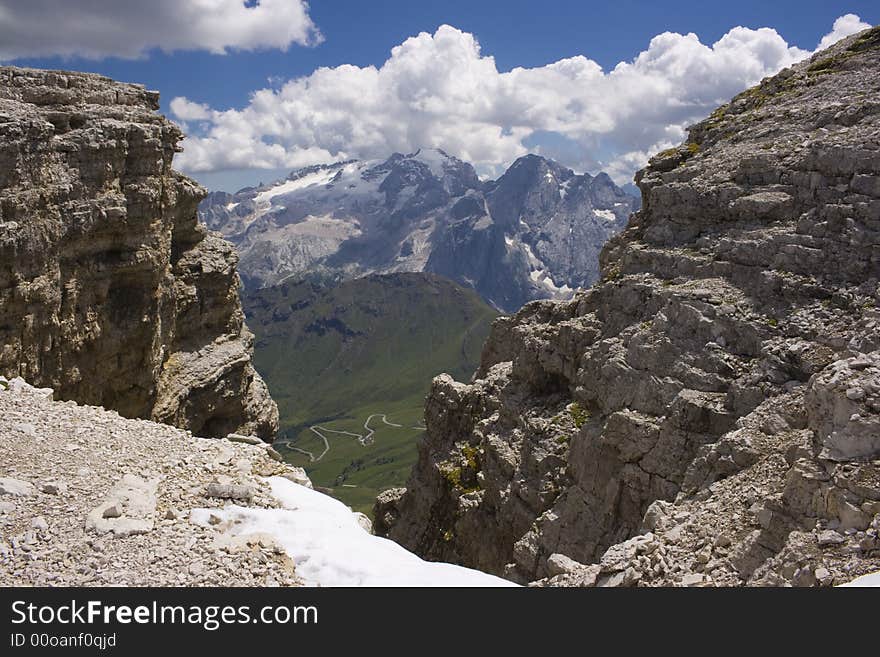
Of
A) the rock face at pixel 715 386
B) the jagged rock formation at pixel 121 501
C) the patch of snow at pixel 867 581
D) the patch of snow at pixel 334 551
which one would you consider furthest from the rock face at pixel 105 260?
the patch of snow at pixel 867 581

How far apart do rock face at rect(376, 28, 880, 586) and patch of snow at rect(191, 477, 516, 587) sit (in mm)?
5610

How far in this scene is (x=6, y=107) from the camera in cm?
4575

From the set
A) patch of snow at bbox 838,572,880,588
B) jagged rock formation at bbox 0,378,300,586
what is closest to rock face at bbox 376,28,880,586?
patch of snow at bbox 838,572,880,588

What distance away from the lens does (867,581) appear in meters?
14.8

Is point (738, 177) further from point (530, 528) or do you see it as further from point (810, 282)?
point (530, 528)

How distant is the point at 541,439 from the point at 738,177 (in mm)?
22084

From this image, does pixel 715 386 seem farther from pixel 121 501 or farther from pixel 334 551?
pixel 121 501

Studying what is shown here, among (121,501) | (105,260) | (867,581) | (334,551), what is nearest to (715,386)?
(867,581)

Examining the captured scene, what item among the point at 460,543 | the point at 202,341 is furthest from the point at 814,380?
the point at 202,341

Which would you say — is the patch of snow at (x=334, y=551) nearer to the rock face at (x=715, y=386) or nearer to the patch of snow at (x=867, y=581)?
the rock face at (x=715, y=386)

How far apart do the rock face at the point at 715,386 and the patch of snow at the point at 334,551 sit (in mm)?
5610

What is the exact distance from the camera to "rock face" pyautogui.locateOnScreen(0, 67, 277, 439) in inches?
1807

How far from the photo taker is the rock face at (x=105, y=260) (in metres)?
45.9

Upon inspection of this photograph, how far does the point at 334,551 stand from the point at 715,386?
76.7ft
